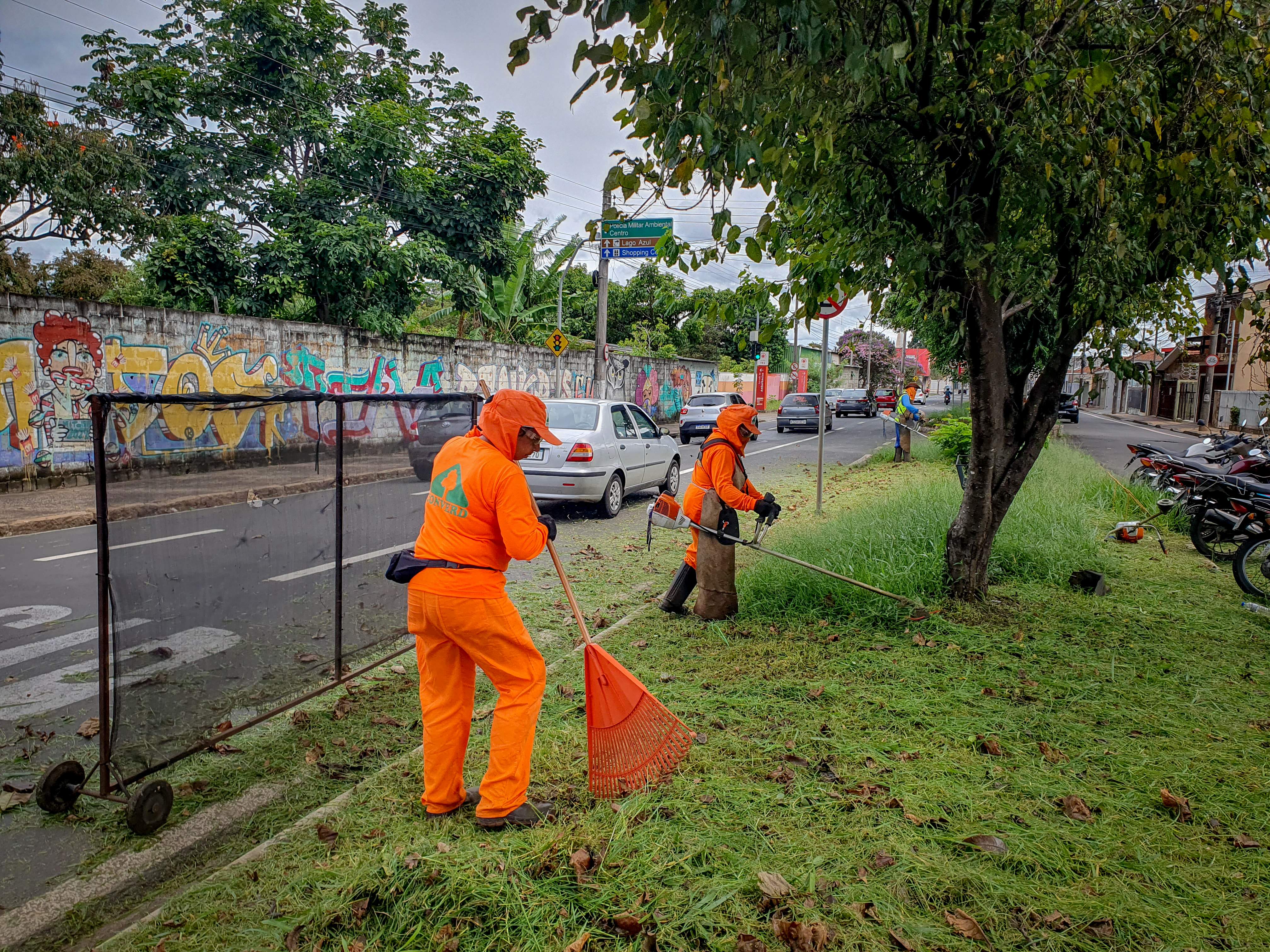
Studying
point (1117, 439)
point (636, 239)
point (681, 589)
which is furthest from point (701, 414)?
point (681, 589)

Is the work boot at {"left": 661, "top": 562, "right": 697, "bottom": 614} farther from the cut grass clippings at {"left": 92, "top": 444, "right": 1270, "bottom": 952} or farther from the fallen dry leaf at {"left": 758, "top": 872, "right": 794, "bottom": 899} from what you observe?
the fallen dry leaf at {"left": 758, "top": 872, "right": 794, "bottom": 899}

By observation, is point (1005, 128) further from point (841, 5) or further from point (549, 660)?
point (549, 660)

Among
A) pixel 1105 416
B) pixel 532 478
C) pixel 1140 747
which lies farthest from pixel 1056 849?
pixel 1105 416

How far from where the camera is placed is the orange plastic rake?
136 inches

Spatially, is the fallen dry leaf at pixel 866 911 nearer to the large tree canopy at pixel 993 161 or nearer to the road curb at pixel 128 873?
the road curb at pixel 128 873

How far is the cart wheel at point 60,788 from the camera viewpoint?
Result: 3453 millimetres

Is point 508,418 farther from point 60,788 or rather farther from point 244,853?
point 60,788

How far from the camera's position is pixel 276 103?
18.0m

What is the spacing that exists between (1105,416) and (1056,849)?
202 ft

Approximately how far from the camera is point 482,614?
3111mm

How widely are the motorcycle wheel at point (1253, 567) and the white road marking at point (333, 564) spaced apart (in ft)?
22.8

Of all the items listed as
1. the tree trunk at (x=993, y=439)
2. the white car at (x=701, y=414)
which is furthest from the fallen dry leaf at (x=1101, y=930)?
the white car at (x=701, y=414)

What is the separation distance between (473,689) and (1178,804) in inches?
117

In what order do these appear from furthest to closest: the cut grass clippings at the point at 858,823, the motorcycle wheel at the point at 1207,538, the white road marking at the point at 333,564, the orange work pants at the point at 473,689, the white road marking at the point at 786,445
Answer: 1. the white road marking at the point at 786,445
2. the motorcycle wheel at the point at 1207,538
3. the white road marking at the point at 333,564
4. the orange work pants at the point at 473,689
5. the cut grass clippings at the point at 858,823
